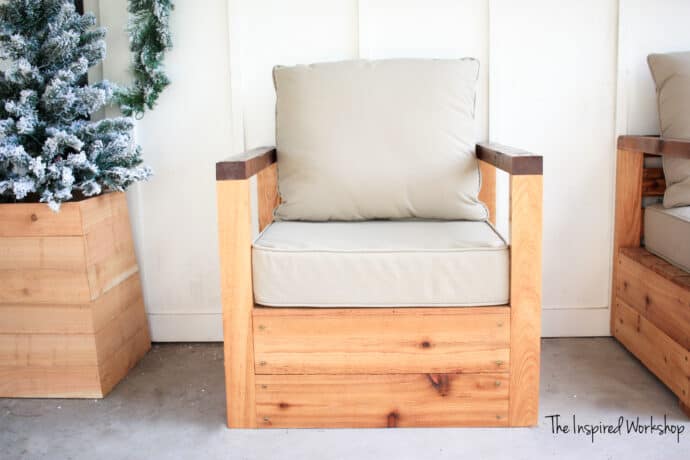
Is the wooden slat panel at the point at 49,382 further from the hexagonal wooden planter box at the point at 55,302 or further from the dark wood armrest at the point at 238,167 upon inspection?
the dark wood armrest at the point at 238,167

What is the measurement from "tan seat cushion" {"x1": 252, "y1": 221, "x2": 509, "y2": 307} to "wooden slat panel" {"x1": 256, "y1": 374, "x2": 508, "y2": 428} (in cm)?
19

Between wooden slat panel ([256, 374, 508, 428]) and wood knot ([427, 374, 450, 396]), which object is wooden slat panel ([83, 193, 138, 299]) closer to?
wooden slat panel ([256, 374, 508, 428])

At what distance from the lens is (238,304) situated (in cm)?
170

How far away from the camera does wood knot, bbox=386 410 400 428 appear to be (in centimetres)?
174

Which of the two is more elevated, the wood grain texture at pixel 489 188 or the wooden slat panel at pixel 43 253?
the wood grain texture at pixel 489 188

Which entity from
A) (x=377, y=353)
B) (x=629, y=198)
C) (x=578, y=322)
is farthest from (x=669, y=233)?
(x=377, y=353)

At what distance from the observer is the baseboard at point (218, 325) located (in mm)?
2398

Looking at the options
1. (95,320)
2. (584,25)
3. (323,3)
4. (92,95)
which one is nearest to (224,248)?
(95,320)

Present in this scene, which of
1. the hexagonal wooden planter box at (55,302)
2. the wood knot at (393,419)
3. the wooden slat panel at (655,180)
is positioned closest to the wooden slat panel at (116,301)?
the hexagonal wooden planter box at (55,302)

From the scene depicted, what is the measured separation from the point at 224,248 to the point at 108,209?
1.98 ft

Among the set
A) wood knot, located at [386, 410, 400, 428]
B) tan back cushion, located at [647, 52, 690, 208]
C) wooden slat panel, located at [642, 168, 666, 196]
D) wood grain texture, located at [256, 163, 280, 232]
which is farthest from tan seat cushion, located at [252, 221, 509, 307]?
wooden slat panel, located at [642, 168, 666, 196]

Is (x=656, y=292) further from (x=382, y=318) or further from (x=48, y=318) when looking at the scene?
(x=48, y=318)

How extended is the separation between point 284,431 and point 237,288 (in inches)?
15.0

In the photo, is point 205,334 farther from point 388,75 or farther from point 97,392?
point 388,75
